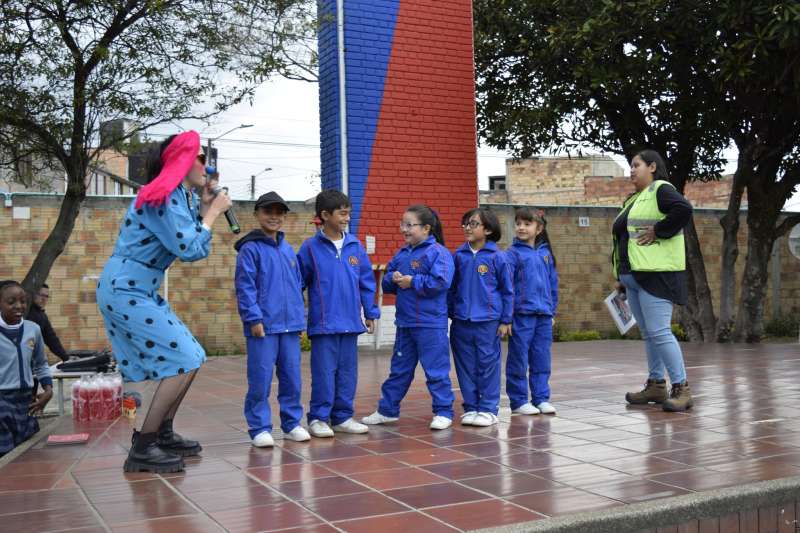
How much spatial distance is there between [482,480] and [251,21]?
6.60m

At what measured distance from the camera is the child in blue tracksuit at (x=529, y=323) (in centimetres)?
603

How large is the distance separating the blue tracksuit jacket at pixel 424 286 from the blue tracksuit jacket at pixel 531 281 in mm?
660

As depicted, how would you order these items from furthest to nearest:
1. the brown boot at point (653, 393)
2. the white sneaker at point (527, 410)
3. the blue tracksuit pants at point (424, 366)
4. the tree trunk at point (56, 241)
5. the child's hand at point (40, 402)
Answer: the tree trunk at point (56, 241) → the brown boot at point (653, 393) → the child's hand at point (40, 402) → the white sneaker at point (527, 410) → the blue tracksuit pants at point (424, 366)

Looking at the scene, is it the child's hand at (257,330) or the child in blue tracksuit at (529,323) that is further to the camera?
the child in blue tracksuit at (529,323)

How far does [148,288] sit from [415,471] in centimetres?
166

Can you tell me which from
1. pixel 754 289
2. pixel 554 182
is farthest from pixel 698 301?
pixel 554 182

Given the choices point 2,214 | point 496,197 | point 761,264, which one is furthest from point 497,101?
point 496,197

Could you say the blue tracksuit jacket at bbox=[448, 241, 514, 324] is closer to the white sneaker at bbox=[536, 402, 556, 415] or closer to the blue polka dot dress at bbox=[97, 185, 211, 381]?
the white sneaker at bbox=[536, 402, 556, 415]

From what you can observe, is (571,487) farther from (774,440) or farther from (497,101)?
(497,101)

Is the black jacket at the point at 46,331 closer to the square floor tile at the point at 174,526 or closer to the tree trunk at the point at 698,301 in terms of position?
the square floor tile at the point at 174,526

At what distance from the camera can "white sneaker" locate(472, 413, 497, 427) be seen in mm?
5516

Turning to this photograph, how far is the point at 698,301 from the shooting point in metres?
14.4

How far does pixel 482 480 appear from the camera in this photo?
4070 mm

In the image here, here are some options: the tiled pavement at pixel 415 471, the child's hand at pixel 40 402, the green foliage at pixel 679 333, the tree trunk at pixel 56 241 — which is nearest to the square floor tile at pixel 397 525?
the tiled pavement at pixel 415 471
